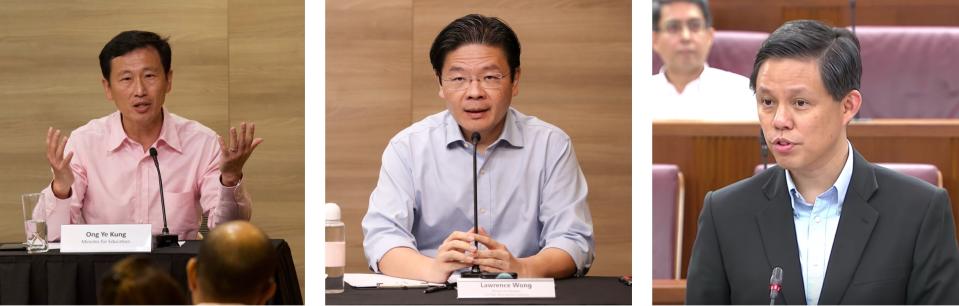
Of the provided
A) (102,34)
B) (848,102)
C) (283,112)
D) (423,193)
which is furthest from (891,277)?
(102,34)

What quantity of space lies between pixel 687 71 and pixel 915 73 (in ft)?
3.20

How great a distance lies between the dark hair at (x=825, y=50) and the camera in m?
3.10

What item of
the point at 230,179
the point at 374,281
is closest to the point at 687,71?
the point at 374,281

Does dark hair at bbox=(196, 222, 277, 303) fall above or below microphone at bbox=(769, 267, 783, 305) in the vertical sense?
above

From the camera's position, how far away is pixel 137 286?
247 centimetres

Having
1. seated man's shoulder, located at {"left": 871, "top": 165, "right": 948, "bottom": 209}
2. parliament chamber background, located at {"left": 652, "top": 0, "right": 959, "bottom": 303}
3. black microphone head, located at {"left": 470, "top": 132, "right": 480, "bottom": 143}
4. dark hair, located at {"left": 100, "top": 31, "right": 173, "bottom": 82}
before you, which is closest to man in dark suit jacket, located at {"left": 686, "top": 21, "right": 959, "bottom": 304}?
seated man's shoulder, located at {"left": 871, "top": 165, "right": 948, "bottom": 209}

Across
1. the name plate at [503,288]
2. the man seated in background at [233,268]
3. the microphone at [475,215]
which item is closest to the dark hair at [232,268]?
the man seated in background at [233,268]

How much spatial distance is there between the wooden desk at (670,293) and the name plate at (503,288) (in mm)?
312

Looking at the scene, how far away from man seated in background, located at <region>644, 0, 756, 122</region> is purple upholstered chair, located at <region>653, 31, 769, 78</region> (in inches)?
0.9

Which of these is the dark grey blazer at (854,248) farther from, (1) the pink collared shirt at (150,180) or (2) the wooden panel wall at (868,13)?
(1) the pink collared shirt at (150,180)

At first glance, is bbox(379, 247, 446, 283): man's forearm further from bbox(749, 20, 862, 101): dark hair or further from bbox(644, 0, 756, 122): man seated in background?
bbox(749, 20, 862, 101): dark hair

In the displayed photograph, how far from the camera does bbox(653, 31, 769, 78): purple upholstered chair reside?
3.36 meters

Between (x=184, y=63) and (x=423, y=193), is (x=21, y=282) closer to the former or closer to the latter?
(x=184, y=63)

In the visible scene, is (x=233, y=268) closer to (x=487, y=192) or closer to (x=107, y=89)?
(x=487, y=192)
